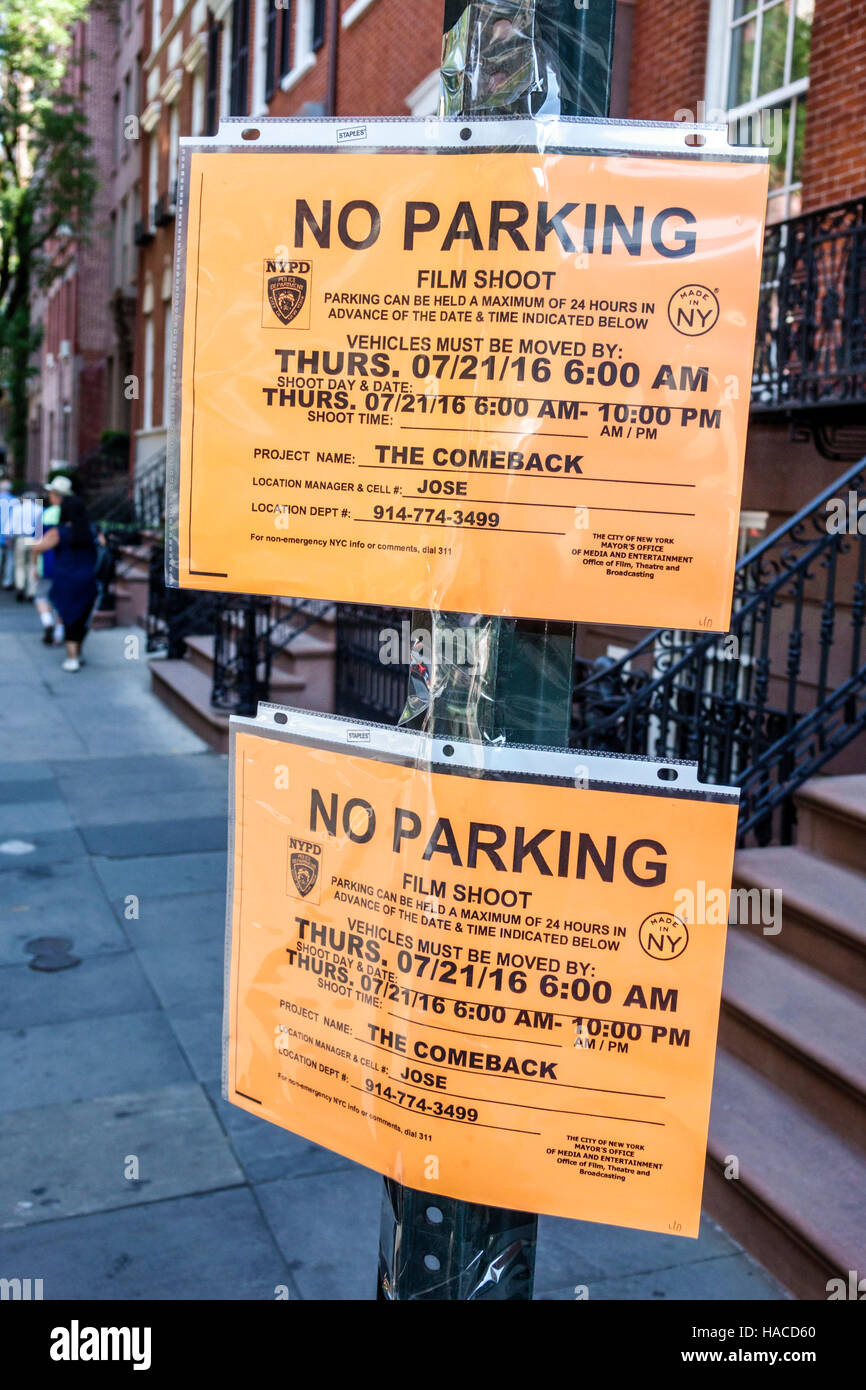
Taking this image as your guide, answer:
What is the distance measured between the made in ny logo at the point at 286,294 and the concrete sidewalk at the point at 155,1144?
2.67 m

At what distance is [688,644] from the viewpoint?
6.50 m

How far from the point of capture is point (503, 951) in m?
1.73

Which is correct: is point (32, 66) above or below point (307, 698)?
above

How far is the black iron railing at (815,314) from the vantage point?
762 centimetres

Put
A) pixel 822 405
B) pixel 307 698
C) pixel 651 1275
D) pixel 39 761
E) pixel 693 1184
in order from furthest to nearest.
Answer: pixel 307 698 < pixel 39 761 < pixel 822 405 < pixel 651 1275 < pixel 693 1184

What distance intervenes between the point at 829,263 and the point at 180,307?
7654mm

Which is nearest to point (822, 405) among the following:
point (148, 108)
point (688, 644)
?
point (688, 644)

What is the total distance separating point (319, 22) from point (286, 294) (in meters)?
17.0

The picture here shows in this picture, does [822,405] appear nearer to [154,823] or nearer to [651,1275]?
[154,823]

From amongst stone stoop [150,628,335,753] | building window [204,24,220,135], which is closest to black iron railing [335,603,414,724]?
stone stoop [150,628,335,753]

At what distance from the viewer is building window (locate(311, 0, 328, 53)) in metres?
16.2

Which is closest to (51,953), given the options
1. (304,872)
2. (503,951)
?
(304,872)
